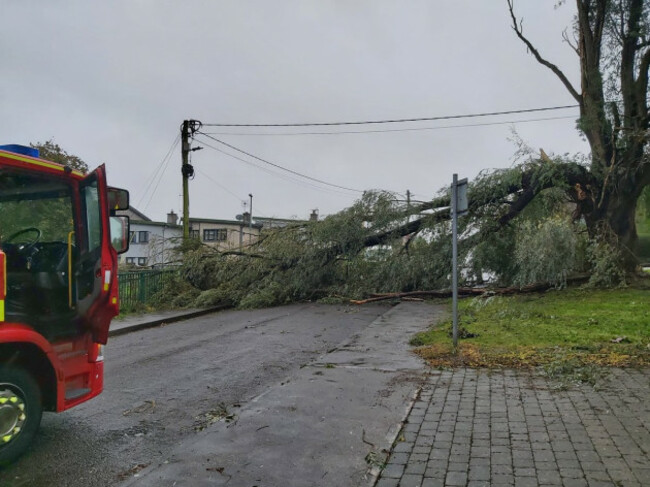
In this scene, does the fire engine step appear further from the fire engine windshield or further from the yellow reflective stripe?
the yellow reflective stripe

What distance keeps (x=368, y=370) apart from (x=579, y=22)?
15894 millimetres

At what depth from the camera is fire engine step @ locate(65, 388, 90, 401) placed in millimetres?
4635

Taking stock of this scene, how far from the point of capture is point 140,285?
16.2 m

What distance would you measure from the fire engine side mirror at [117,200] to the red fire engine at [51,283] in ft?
0.03

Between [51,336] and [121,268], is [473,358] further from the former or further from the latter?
[121,268]

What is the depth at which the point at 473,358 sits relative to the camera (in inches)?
294

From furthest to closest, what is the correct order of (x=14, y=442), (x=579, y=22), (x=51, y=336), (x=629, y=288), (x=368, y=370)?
(x=579, y=22), (x=629, y=288), (x=368, y=370), (x=51, y=336), (x=14, y=442)

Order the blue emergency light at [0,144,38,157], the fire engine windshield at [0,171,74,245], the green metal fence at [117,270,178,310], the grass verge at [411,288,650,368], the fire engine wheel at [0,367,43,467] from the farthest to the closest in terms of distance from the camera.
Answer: the green metal fence at [117,270,178,310] < the grass verge at [411,288,650,368] < the fire engine windshield at [0,171,74,245] < the blue emergency light at [0,144,38,157] < the fire engine wheel at [0,367,43,467]

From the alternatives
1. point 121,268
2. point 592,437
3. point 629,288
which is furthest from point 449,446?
point 121,268

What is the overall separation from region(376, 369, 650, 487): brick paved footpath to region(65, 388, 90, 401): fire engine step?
2.77 m

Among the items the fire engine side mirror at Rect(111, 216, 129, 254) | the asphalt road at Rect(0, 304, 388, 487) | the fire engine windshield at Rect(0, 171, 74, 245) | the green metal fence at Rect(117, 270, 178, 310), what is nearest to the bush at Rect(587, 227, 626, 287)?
the asphalt road at Rect(0, 304, 388, 487)

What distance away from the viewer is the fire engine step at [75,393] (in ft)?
15.2

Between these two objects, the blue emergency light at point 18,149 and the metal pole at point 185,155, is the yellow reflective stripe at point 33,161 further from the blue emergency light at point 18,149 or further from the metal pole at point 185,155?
the metal pole at point 185,155

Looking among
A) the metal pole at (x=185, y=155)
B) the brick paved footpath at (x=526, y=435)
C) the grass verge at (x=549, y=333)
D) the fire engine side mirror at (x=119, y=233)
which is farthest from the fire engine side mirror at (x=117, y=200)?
the metal pole at (x=185, y=155)
